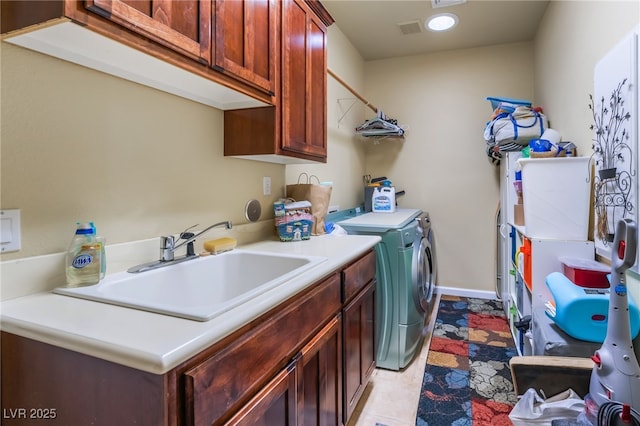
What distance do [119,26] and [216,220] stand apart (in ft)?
2.95

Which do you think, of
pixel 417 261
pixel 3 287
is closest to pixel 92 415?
pixel 3 287

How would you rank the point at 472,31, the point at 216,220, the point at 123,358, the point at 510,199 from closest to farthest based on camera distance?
the point at 123,358 < the point at 216,220 < the point at 510,199 < the point at 472,31

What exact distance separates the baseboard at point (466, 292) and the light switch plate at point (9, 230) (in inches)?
139

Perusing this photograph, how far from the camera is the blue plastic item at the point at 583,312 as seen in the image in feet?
4.15

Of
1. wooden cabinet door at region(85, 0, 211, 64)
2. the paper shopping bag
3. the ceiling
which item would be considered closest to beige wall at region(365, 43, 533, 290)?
the ceiling

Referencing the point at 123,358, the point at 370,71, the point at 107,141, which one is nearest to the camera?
the point at 123,358

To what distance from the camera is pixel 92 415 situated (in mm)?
672

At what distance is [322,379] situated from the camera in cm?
125

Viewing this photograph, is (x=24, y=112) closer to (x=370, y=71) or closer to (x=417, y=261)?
(x=417, y=261)

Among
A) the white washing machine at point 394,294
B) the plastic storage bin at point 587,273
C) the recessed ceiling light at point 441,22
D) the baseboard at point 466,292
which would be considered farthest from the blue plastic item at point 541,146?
the baseboard at point 466,292

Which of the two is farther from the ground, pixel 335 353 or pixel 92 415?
pixel 92 415

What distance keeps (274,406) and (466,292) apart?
3138 mm

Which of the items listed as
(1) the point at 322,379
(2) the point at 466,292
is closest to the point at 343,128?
(2) the point at 466,292

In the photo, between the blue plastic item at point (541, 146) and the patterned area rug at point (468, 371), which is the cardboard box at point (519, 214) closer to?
the blue plastic item at point (541, 146)
